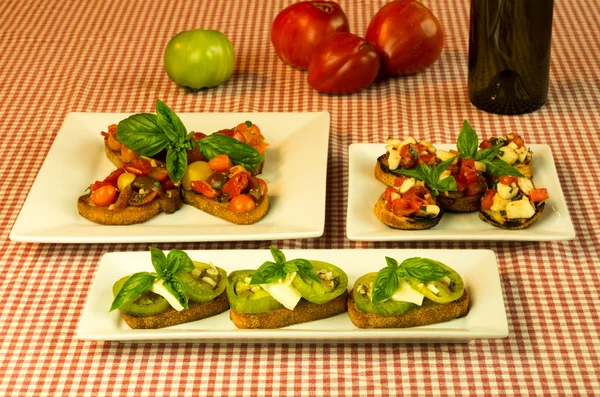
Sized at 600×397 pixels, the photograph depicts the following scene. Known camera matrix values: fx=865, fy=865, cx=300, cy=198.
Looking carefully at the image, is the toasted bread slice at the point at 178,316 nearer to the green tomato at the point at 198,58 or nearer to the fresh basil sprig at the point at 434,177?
the fresh basil sprig at the point at 434,177

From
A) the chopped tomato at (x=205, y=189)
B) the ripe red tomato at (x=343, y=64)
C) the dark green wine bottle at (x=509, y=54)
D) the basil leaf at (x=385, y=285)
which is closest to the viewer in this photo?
the basil leaf at (x=385, y=285)

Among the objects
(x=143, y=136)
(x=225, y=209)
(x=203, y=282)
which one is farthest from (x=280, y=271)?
(x=143, y=136)

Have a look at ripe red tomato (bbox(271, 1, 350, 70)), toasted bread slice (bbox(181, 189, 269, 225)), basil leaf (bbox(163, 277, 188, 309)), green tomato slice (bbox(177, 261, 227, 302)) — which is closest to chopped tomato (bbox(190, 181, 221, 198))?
toasted bread slice (bbox(181, 189, 269, 225))

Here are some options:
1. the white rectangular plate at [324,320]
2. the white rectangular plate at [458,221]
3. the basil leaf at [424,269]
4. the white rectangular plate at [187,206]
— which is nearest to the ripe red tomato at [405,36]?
the white rectangular plate at [187,206]

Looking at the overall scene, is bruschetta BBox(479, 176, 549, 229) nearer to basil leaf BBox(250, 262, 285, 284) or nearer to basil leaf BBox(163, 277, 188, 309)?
basil leaf BBox(250, 262, 285, 284)

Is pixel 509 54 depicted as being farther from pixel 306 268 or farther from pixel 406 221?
pixel 306 268
